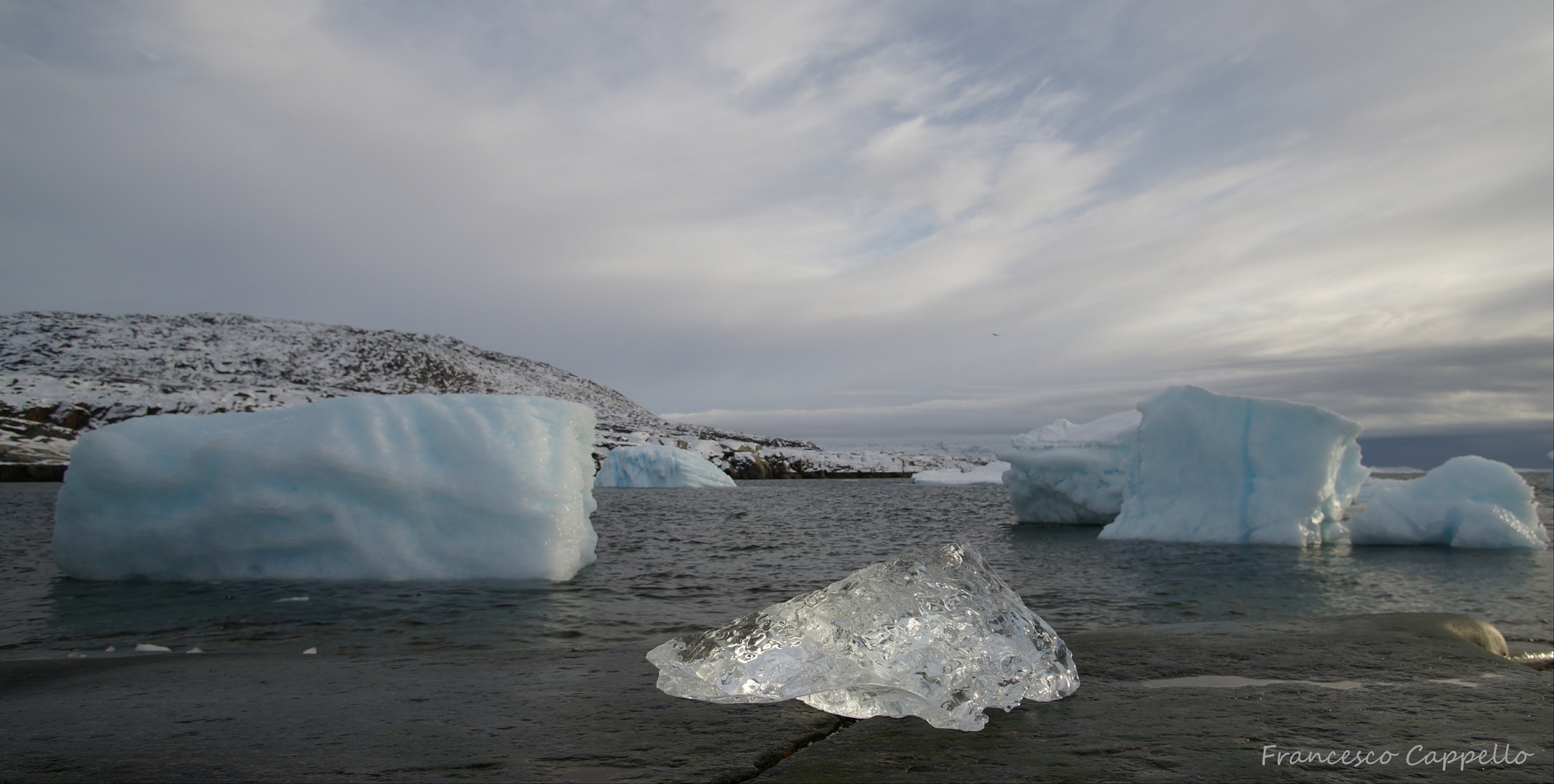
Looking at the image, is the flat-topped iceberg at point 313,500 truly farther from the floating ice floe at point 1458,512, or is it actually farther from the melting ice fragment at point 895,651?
the floating ice floe at point 1458,512

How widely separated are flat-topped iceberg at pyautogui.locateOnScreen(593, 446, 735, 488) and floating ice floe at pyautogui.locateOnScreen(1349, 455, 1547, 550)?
3470 centimetres

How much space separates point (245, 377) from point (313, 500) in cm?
10114

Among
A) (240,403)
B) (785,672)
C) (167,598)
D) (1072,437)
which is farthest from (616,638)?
(240,403)

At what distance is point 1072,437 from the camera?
779 inches

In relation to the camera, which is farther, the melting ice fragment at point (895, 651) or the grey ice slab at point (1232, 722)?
the melting ice fragment at point (895, 651)

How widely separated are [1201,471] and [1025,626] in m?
13.5

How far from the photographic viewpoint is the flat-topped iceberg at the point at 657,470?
45844 mm

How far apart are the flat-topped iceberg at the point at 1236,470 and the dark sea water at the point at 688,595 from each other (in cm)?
79

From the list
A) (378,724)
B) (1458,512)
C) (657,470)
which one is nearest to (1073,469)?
(1458,512)

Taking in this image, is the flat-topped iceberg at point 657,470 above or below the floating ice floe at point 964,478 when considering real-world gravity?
above

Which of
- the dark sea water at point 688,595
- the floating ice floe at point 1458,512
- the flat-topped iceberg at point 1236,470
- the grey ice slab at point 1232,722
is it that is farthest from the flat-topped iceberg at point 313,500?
the floating ice floe at point 1458,512

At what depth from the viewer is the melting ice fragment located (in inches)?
137

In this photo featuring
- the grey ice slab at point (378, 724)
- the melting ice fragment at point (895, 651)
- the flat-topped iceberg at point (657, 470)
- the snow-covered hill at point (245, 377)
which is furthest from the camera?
the snow-covered hill at point (245, 377)

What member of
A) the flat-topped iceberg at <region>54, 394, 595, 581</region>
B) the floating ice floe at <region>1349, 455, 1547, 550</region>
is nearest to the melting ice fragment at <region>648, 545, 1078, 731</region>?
the flat-topped iceberg at <region>54, 394, 595, 581</region>
